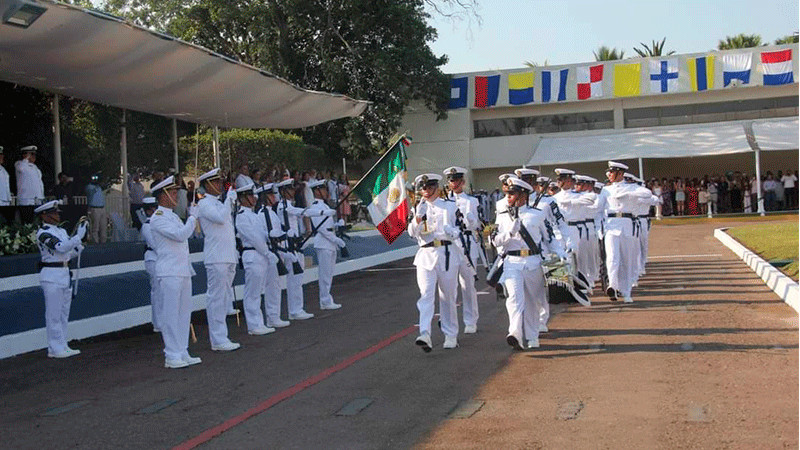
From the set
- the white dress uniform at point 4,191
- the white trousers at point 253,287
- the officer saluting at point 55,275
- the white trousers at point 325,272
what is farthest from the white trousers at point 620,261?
the white dress uniform at point 4,191

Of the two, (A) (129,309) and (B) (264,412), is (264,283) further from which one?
(B) (264,412)

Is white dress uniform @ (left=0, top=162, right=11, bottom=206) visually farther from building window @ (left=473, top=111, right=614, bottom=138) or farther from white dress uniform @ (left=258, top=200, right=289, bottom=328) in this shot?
building window @ (left=473, top=111, right=614, bottom=138)

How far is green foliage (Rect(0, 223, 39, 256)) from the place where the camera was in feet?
48.4

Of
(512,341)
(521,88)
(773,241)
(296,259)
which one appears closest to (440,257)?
(512,341)

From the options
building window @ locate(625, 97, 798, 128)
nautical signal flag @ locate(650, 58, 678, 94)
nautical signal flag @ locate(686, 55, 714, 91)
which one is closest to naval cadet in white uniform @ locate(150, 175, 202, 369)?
nautical signal flag @ locate(650, 58, 678, 94)

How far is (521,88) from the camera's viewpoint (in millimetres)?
48500

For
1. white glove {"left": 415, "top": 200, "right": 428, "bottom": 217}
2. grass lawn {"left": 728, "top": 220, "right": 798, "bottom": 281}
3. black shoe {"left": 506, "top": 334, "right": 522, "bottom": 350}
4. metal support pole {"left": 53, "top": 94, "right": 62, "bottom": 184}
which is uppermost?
metal support pole {"left": 53, "top": 94, "right": 62, "bottom": 184}

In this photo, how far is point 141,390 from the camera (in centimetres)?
1029

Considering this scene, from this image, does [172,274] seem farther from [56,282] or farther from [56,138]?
[56,138]

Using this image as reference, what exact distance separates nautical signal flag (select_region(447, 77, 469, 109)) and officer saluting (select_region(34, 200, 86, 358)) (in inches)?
1447

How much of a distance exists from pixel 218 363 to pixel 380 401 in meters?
3.51

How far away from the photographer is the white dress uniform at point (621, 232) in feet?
50.6

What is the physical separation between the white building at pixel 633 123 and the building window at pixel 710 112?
0.15 feet

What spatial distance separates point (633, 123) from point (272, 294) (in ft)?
119
